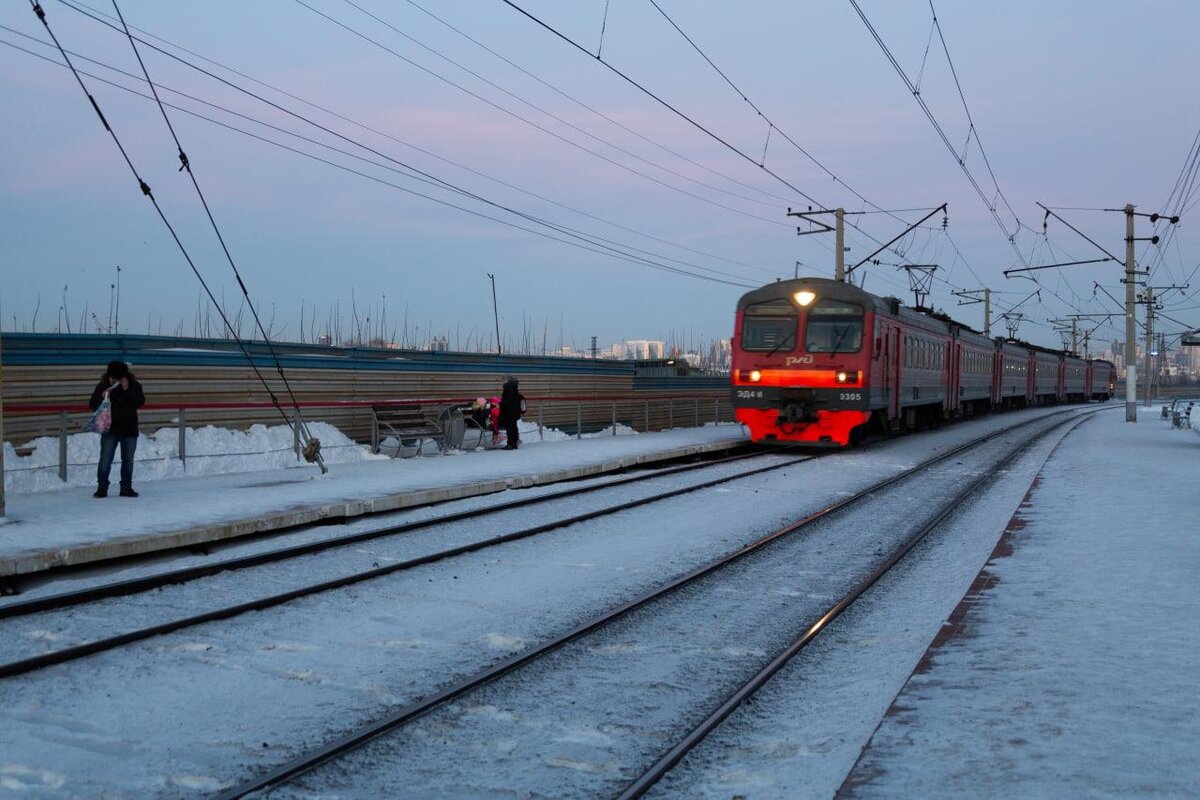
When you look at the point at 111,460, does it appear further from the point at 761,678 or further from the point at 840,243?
the point at 840,243

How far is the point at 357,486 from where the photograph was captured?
13.1 metres

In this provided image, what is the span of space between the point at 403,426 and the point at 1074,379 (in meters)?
56.9

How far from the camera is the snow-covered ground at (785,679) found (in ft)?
13.6

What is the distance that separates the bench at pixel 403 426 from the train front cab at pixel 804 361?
6464mm

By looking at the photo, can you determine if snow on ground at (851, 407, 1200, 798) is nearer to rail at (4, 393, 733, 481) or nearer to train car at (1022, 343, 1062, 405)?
rail at (4, 393, 733, 481)

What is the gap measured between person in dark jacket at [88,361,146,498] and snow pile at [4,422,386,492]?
1.74 feet

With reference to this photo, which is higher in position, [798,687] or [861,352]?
[861,352]

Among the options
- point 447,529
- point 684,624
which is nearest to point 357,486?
point 447,529

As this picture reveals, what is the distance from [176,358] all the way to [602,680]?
525 inches

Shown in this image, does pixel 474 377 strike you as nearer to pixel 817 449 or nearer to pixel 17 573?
pixel 817 449

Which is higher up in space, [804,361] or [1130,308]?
[1130,308]

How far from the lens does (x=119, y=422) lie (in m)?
11.5

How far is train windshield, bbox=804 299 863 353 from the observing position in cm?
2000

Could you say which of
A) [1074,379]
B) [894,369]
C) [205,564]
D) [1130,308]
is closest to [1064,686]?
[205,564]
